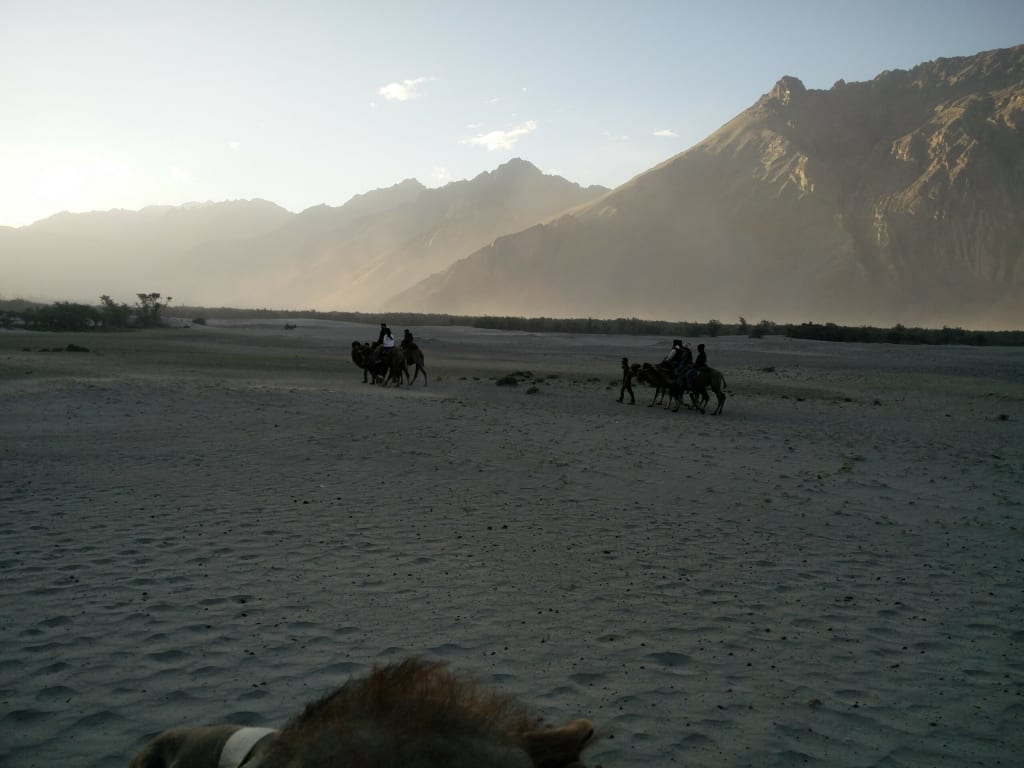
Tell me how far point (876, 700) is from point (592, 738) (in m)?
3.69

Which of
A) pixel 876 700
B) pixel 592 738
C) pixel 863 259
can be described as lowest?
pixel 876 700

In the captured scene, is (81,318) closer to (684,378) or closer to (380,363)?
(380,363)

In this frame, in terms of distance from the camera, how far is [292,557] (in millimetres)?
6746

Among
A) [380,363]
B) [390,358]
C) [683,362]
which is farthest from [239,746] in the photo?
[380,363]

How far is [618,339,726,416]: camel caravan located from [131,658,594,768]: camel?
17589 millimetres

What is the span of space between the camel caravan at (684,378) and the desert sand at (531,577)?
3.09 m

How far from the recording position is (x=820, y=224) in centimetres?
9912

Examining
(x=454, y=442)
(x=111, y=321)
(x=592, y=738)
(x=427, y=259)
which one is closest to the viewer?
(x=592, y=738)

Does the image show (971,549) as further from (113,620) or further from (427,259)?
(427,259)

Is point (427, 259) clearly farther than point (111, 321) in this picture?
Yes

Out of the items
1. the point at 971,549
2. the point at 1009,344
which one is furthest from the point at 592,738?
the point at 1009,344

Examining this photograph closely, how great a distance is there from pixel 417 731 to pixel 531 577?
5.24 metres

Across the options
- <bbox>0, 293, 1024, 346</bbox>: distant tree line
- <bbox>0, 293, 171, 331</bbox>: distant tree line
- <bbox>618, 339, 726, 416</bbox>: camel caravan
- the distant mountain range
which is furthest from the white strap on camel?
the distant mountain range

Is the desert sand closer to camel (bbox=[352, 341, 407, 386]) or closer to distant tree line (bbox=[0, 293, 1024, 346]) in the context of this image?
camel (bbox=[352, 341, 407, 386])
